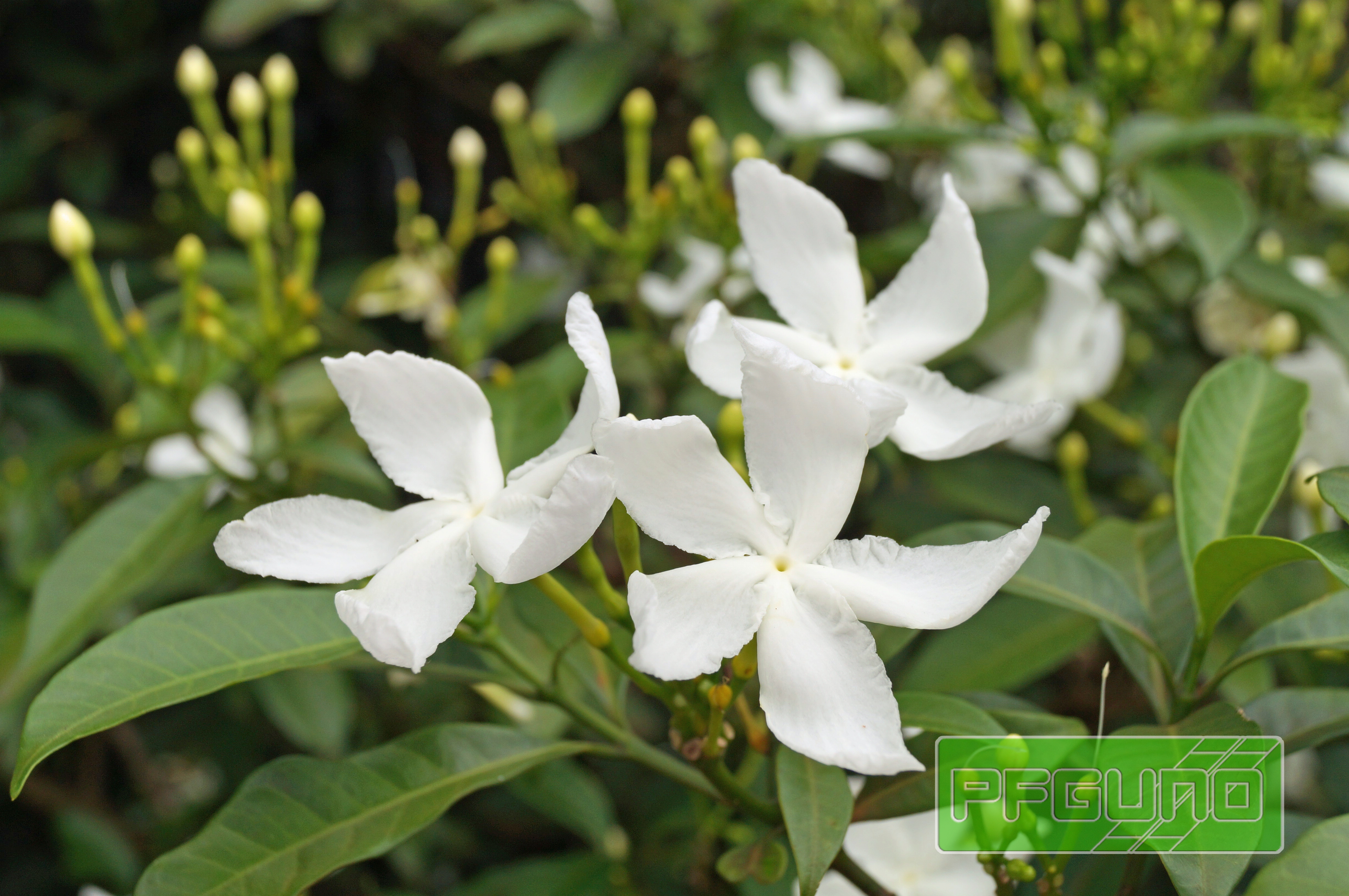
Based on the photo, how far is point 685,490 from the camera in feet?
1.91

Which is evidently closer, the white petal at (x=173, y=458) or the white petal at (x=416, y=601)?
the white petal at (x=416, y=601)

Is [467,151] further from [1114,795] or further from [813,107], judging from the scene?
[1114,795]

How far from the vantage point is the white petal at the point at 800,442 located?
1.80 feet

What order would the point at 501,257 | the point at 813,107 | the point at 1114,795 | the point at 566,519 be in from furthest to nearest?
the point at 813,107, the point at 501,257, the point at 1114,795, the point at 566,519

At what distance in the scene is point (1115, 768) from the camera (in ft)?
2.13

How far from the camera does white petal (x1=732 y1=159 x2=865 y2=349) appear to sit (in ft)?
2.50

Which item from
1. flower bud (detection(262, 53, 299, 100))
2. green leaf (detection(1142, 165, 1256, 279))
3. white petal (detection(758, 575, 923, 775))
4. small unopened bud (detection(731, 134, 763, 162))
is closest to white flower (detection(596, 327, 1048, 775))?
white petal (detection(758, 575, 923, 775))

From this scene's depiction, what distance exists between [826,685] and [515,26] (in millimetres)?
1311

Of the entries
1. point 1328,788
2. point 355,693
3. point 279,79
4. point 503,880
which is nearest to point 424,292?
point 279,79

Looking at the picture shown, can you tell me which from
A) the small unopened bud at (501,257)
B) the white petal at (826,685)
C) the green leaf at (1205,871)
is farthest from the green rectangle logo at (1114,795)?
the small unopened bud at (501,257)

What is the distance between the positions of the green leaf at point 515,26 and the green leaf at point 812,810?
124 centimetres

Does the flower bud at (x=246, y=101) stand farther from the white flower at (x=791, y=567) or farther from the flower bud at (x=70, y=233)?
the white flower at (x=791, y=567)

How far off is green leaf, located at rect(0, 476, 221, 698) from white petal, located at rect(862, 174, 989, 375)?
680mm

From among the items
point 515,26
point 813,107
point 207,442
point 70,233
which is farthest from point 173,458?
point 813,107
